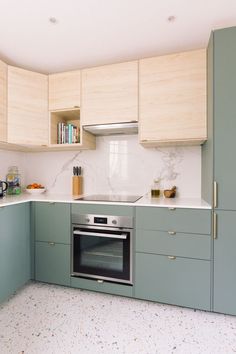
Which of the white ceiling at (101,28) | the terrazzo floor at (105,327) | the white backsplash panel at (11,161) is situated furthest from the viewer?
the white backsplash panel at (11,161)

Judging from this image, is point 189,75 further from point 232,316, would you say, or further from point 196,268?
point 232,316

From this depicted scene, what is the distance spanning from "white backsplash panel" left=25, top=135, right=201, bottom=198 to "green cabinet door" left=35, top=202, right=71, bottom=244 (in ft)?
1.98

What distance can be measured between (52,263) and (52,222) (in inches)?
16.0

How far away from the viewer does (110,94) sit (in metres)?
2.10

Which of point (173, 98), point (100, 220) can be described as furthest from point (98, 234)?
point (173, 98)

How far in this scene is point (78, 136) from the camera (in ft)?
7.65

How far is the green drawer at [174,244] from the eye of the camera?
165 centimetres

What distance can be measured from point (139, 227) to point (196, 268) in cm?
56

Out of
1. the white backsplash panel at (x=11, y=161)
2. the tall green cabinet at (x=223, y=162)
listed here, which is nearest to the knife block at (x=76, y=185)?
the white backsplash panel at (x=11, y=161)

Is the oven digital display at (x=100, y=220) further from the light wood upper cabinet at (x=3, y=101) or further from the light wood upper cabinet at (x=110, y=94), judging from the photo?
the light wood upper cabinet at (x=3, y=101)

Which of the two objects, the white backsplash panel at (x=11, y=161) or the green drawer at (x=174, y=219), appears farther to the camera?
the white backsplash panel at (x=11, y=161)

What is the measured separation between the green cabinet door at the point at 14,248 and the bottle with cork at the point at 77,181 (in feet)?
1.94

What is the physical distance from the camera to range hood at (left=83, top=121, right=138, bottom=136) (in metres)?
2.13

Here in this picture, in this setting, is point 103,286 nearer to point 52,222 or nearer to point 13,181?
point 52,222
